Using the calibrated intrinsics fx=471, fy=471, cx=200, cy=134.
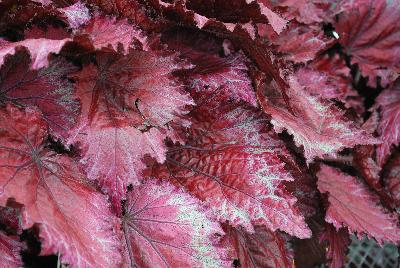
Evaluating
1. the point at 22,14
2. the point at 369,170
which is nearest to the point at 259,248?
the point at 369,170

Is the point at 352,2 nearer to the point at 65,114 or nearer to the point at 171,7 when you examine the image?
the point at 171,7

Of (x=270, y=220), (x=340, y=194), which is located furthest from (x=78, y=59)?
(x=340, y=194)

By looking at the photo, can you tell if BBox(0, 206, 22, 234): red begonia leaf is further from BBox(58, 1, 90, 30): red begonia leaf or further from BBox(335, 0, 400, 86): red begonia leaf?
BBox(335, 0, 400, 86): red begonia leaf

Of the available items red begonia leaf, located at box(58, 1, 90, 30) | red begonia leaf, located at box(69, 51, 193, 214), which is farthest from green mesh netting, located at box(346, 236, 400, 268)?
red begonia leaf, located at box(58, 1, 90, 30)

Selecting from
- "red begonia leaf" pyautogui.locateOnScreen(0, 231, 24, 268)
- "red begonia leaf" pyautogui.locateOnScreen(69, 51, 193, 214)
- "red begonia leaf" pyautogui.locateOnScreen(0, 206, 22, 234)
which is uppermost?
"red begonia leaf" pyautogui.locateOnScreen(69, 51, 193, 214)

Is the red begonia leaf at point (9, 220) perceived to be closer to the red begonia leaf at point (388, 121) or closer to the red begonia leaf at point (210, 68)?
the red begonia leaf at point (210, 68)

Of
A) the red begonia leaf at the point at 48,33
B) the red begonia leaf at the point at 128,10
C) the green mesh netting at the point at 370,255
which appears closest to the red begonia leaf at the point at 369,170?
the green mesh netting at the point at 370,255
